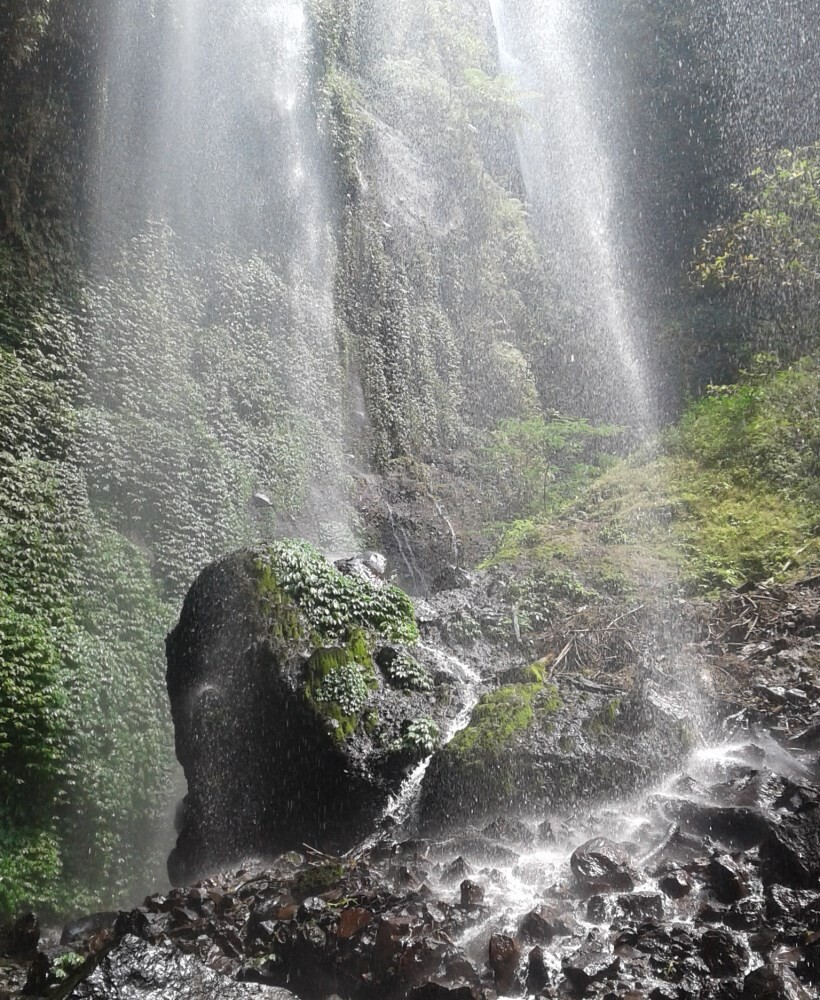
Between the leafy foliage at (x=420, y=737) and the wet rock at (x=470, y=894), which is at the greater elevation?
the leafy foliage at (x=420, y=737)

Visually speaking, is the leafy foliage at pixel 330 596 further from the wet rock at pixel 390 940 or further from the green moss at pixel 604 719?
the wet rock at pixel 390 940

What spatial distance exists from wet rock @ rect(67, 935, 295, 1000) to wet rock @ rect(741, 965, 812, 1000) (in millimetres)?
2225

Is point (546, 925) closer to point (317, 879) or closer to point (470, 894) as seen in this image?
point (470, 894)

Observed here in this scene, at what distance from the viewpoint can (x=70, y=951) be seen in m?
5.31

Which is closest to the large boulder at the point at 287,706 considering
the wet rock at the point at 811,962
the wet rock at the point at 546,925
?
the wet rock at the point at 546,925

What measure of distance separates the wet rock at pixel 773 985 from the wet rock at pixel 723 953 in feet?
0.54

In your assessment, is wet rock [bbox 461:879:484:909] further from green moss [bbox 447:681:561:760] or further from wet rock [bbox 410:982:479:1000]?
green moss [bbox 447:681:561:760]

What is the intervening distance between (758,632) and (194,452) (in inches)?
317

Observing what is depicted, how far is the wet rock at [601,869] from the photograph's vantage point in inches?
189

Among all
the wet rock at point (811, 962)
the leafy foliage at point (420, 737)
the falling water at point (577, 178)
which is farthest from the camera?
the falling water at point (577, 178)

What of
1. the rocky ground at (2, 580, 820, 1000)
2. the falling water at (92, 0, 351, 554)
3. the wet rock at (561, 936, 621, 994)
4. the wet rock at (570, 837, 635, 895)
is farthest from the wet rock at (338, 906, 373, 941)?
the falling water at (92, 0, 351, 554)

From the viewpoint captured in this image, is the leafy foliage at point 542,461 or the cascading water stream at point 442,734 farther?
the leafy foliage at point 542,461

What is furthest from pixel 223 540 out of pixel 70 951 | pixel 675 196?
pixel 675 196

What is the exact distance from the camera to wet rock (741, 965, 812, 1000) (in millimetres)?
3232
